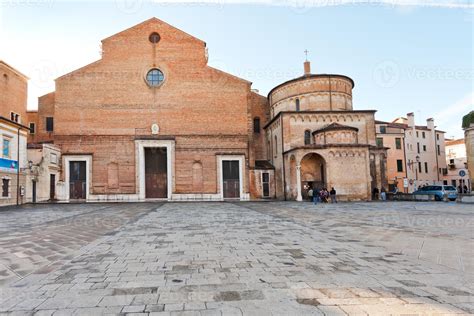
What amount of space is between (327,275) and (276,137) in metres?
27.1

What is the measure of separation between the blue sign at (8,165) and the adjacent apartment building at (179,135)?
220 inches

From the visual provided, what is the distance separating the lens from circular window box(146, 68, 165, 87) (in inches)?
1166

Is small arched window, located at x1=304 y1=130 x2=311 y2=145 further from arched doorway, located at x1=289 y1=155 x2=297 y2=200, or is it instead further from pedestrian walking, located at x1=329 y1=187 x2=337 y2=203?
pedestrian walking, located at x1=329 y1=187 x2=337 y2=203

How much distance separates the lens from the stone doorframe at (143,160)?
92.0 ft

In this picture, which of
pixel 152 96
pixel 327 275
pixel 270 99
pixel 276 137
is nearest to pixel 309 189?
pixel 276 137

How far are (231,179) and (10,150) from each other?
17201 mm

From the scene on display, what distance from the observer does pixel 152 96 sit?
29.3 metres

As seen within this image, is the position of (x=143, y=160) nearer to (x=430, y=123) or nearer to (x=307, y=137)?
(x=307, y=137)

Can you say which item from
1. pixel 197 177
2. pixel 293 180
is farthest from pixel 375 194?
pixel 197 177

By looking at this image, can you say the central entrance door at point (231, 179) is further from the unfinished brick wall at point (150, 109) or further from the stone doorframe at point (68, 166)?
the stone doorframe at point (68, 166)

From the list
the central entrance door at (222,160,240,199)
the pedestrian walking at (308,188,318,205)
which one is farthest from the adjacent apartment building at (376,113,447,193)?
the central entrance door at (222,160,240,199)

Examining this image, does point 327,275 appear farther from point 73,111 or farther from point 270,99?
point 270,99

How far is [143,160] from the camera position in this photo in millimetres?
28484

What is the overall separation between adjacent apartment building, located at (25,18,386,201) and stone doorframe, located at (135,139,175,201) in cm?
9
